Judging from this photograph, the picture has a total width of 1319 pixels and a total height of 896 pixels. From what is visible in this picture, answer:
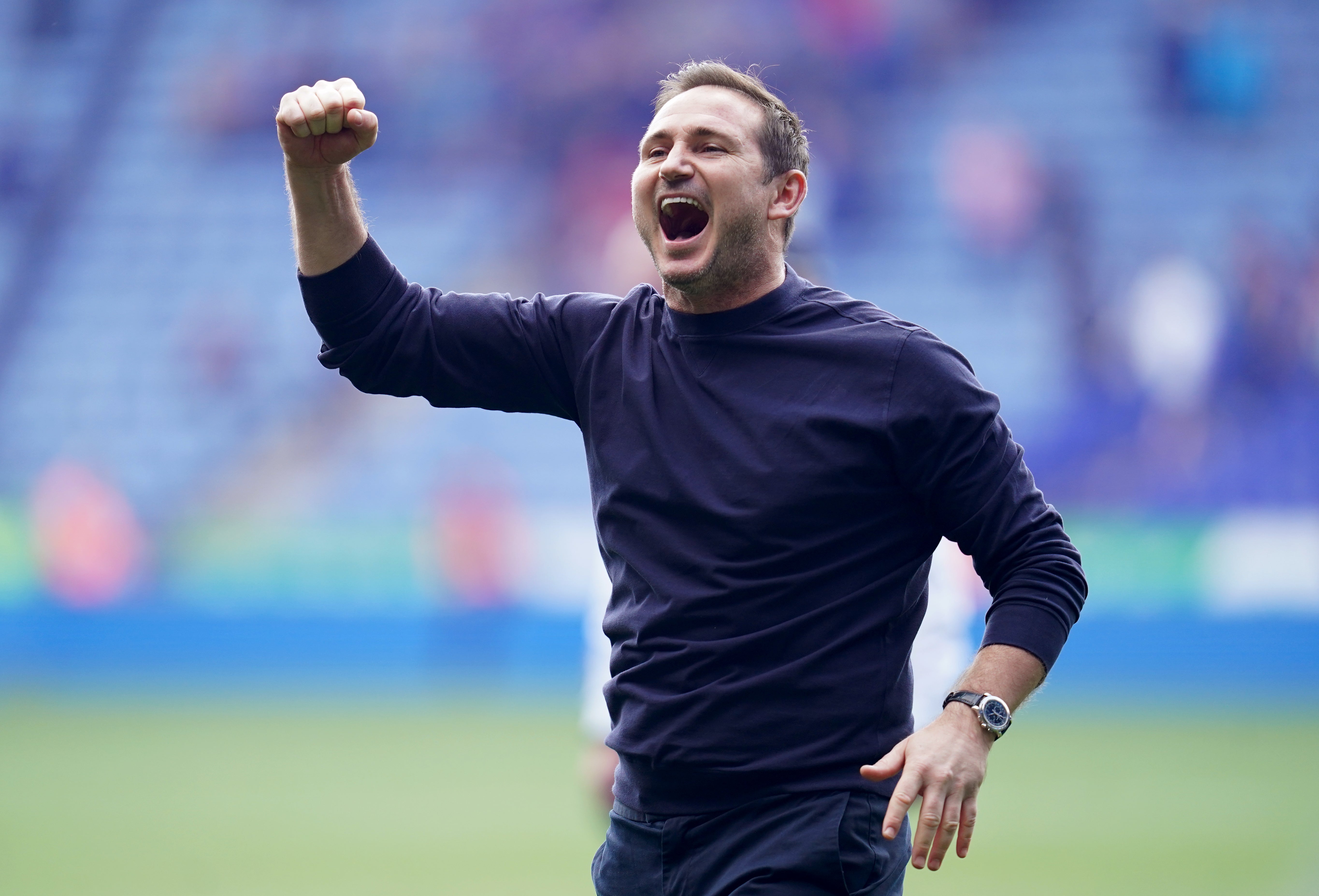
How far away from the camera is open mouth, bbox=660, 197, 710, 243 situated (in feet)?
10.2

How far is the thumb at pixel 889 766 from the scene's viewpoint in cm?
254

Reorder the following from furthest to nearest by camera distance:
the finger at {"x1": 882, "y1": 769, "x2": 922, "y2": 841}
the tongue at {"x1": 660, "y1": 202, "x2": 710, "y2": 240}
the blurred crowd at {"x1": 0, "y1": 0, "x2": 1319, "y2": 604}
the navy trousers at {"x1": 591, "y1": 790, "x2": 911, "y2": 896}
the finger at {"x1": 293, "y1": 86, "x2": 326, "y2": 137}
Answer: the blurred crowd at {"x1": 0, "y1": 0, "x2": 1319, "y2": 604} < the tongue at {"x1": 660, "y1": 202, "x2": 710, "y2": 240} < the finger at {"x1": 293, "y1": 86, "x2": 326, "y2": 137} < the navy trousers at {"x1": 591, "y1": 790, "x2": 911, "y2": 896} < the finger at {"x1": 882, "y1": 769, "x2": 922, "y2": 841}

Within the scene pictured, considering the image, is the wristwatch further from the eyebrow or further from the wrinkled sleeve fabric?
the eyebrow

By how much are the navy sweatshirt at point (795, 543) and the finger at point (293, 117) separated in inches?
31.5

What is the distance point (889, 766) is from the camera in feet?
8.34

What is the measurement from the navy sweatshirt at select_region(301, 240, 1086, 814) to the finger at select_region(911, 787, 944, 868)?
0.20m

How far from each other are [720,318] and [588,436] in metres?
0.35

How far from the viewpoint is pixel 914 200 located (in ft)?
56.0

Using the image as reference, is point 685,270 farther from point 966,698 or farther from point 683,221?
point 966,698

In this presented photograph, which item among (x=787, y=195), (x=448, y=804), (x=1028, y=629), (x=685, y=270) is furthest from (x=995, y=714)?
(x=448, y=804)

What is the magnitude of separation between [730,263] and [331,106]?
0.80 meters

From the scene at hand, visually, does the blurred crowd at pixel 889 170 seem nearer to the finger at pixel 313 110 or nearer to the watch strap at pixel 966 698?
the finger at pixel 313 110

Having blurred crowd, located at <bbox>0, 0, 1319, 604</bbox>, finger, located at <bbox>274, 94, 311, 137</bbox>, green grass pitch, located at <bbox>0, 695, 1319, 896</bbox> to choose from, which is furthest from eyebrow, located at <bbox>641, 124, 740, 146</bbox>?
blurred crowd, located at <bbox>0, 0, 1319, 604</bbox>

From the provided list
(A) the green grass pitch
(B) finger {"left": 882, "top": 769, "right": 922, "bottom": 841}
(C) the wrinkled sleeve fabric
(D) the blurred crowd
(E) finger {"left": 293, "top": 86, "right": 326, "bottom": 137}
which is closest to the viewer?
(B) finger {"left": 882, "top": 769, "right": 922, "bottom": 841}
